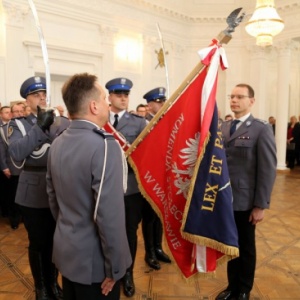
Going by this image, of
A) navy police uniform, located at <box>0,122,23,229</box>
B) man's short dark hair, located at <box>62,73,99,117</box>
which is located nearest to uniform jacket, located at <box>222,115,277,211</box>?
man's short dark hair, located at <box>62,73,99,117</box>

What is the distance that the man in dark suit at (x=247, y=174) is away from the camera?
247cm

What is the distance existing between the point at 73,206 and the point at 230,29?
1.36 meters

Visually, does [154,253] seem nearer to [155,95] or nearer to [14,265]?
[14,265]

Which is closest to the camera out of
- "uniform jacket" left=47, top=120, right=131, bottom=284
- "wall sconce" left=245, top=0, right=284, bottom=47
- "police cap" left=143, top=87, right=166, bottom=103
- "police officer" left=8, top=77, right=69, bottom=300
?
"uniform jacket" left=47, top=120, right=131, bottom=284

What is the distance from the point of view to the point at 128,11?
911cm

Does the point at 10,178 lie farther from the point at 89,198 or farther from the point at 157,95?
the point at 89,198

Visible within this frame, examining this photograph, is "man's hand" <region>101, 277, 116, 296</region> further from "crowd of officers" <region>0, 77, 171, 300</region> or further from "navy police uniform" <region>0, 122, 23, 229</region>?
"navy police uniform" <region>0, 122, 23, 229</region>

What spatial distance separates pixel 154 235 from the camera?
3.62 metres

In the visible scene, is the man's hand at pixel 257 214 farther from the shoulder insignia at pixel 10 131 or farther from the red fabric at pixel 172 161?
the shoulder insignia at pixel 10 131

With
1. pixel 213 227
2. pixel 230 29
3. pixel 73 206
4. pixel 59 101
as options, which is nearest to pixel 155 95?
pixel 230 29

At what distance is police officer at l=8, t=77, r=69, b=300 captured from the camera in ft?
7.38

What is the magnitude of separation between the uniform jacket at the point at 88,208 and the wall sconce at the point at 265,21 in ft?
Result: 19.7

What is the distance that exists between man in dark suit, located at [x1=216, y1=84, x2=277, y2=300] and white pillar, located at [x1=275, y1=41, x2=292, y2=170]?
7.99m

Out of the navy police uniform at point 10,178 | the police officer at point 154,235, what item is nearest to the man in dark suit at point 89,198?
the police officer at point 154,235
